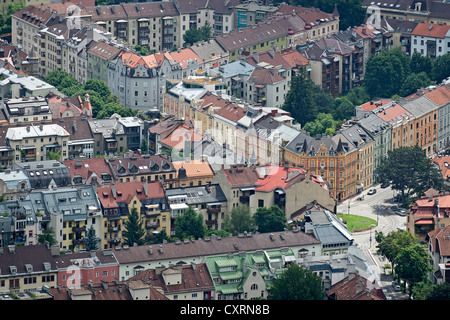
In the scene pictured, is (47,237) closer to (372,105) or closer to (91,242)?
(91,242)

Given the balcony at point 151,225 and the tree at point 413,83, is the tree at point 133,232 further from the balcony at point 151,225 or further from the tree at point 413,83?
the tree at point 413,83

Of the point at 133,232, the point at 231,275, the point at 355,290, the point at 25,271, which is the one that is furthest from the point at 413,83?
the point at 25,271

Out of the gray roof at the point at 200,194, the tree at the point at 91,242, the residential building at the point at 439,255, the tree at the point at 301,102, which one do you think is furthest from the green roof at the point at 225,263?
the tree at the point at 301,102

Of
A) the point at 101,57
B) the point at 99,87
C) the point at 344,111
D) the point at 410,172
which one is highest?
the point at 101,57

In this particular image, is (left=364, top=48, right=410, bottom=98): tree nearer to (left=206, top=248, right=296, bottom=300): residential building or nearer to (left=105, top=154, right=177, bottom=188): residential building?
(left=105, top=154, right=177, bottom=188): residential building

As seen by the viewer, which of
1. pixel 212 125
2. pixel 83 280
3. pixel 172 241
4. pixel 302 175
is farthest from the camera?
pixel 212 125
